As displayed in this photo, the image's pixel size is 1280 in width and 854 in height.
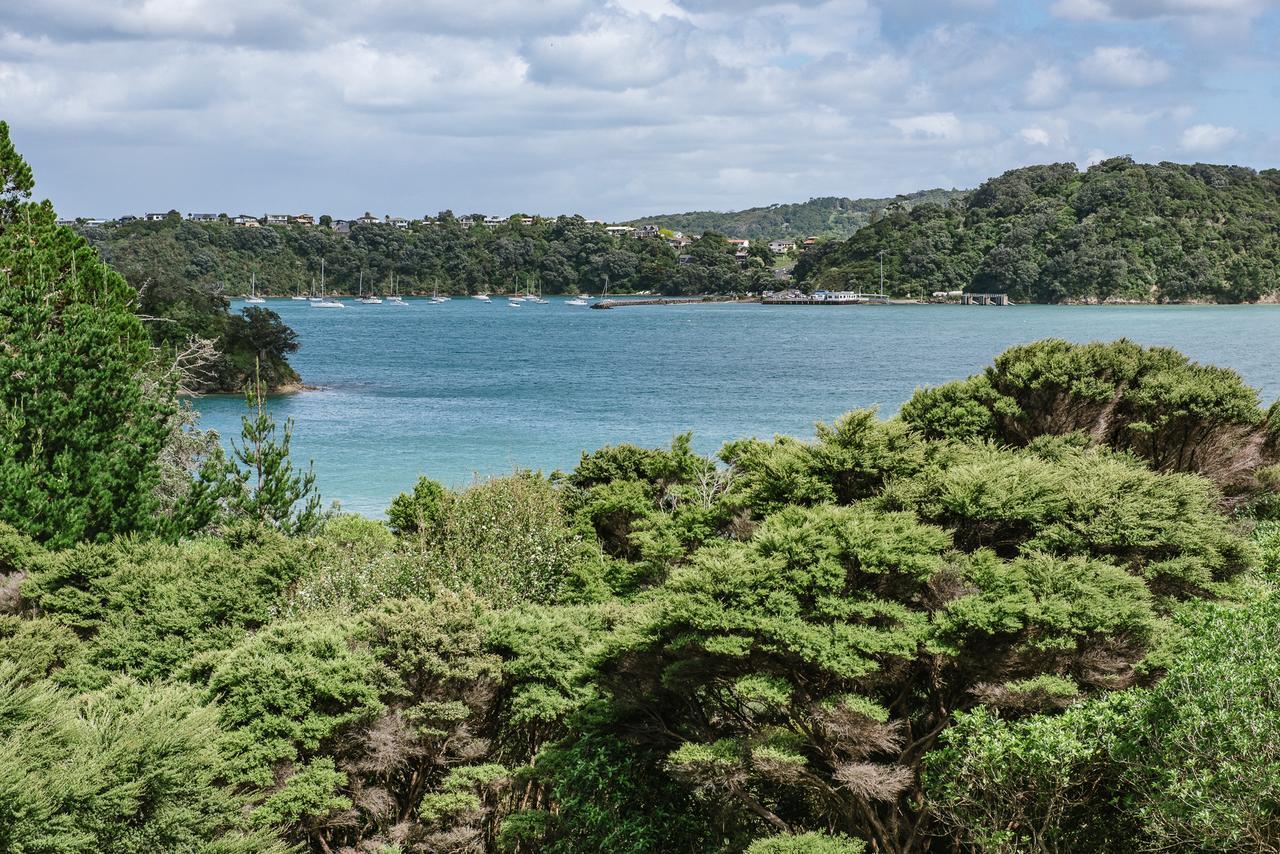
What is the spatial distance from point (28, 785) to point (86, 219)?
203624mm

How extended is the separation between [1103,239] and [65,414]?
401 feet

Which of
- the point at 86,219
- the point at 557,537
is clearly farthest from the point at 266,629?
the point at 86,219

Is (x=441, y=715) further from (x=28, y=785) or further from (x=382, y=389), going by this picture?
(x=382, y=389)

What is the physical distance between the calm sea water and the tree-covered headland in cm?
1197

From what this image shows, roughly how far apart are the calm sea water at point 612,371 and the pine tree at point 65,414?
9.93m

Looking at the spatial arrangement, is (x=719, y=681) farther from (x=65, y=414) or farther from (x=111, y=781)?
(x=65, y=414)

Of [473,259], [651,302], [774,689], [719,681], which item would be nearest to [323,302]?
[473,259]

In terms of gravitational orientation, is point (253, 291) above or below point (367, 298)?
above

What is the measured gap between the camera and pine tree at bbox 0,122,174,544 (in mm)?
15055

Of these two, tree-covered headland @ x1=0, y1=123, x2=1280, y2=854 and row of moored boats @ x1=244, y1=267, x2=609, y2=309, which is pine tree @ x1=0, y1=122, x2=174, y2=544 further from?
row of moored boats @ x1=244, y1=267, x2=609, y2=309

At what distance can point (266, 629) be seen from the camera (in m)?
11.2

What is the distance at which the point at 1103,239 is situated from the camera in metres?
120

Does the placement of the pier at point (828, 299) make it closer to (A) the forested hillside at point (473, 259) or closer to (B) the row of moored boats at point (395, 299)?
(A) the forested hillside at point (473, 259)

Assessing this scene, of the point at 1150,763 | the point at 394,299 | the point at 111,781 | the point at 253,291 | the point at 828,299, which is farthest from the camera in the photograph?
the point at 394,299
